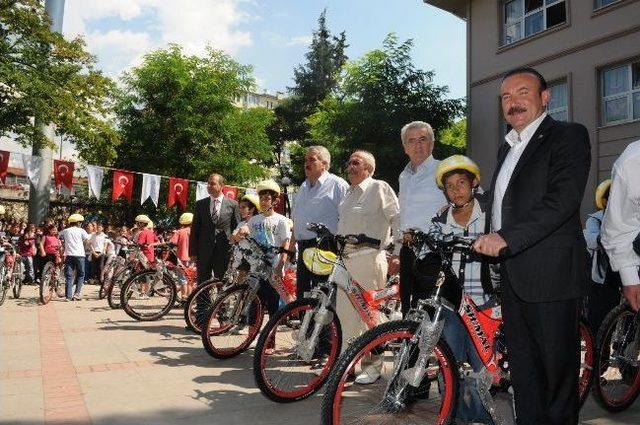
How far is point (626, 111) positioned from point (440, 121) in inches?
456

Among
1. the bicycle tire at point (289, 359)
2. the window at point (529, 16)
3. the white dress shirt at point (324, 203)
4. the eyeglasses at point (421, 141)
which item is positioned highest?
the window at point (529, 16)

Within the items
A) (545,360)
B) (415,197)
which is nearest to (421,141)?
(415,197)

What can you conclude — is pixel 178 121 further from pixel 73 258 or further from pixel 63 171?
pixel 73 258

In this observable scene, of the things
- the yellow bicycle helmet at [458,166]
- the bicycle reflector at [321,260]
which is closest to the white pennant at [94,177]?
the bicycle reflector at [321,260]

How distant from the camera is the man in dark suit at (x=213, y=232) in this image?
24.5 feet

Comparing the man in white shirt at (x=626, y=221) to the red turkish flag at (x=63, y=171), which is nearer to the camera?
the man in white shirt at (x=626, y=221)

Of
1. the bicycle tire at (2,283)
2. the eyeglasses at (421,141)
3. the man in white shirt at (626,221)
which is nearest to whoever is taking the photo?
the man in white shirt at (626,221)

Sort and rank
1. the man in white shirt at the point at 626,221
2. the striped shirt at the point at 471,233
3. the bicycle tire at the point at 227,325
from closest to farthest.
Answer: the man in white shirt at the point at 626,221
the striped shirt at the point at 471,233
the bicycle tire at the point at 227,325

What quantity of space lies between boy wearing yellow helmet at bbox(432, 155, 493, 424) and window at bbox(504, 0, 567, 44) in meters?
14.4

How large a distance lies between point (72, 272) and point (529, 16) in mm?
14437

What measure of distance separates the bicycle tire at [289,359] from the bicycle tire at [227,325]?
1221 mm

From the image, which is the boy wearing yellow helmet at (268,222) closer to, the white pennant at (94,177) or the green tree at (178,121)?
A: the white pennant at (94,177)

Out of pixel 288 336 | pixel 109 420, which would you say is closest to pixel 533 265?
pixel 288 336

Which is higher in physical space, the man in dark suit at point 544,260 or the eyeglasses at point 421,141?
the eyeglasses at point 421,141
